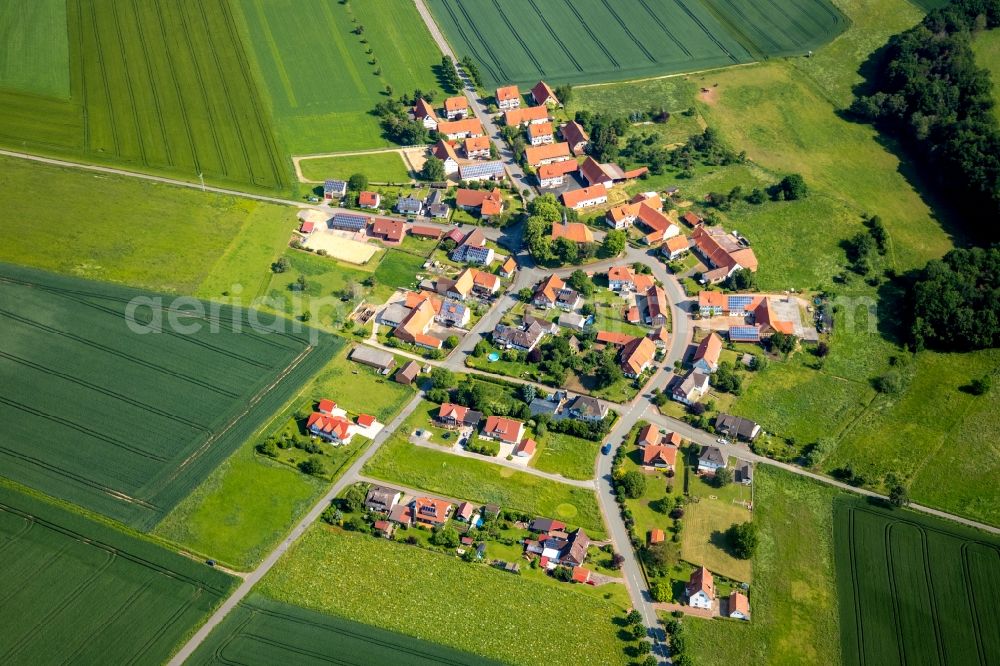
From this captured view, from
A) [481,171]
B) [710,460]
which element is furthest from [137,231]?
[710,460]

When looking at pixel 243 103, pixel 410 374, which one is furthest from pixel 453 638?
pixel 243 103

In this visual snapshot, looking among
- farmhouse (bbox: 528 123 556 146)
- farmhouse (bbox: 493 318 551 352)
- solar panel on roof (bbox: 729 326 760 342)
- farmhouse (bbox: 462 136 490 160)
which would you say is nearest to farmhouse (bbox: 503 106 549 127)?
farmhouse (bbox: 528 123 556 146)

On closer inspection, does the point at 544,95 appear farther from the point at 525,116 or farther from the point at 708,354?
the point at 708,354

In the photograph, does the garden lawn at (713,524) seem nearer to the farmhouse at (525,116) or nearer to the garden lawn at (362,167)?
the garden lawn at (362,167)

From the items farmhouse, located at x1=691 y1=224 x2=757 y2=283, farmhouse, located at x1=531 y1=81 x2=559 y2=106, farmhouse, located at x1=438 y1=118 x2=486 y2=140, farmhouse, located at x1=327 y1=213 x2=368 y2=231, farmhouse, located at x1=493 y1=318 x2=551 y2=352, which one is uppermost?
farmhouse, located at x1=531 y1=81 x2=559 y2=106

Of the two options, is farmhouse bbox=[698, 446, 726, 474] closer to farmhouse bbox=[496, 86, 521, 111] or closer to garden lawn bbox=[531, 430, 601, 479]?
garden lawn bbox=[531, 430, 601, 479]
